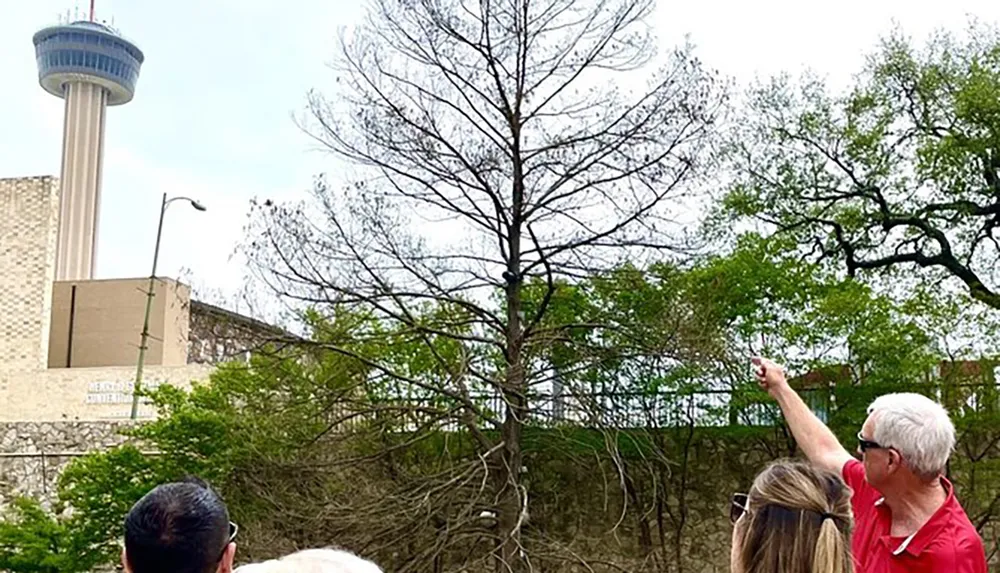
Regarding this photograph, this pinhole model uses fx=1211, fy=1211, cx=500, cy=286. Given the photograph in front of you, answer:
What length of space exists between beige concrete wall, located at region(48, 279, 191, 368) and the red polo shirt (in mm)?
24462

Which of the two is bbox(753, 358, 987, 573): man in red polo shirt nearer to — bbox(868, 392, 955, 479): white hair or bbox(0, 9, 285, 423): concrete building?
bbox(868, 392, 955, 479): white hair

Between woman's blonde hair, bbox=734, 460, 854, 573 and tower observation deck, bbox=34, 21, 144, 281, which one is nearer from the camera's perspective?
woman's blonde hair, bbox=734, 460, 854, 573

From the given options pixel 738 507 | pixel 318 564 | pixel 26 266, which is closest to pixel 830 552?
pixel 738 507

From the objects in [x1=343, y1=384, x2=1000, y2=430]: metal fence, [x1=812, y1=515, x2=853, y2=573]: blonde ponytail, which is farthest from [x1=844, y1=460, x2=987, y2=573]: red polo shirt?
[x1=343, y1=384, x2=1000, y2=430]: metal fence

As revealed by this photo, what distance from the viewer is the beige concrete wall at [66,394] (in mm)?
23016

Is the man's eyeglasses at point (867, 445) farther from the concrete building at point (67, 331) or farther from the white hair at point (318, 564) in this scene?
the concrete building at point (67, 331)

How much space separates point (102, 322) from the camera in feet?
91.2

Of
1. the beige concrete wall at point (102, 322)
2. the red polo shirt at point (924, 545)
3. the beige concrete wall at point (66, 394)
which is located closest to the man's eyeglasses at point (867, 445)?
the red polo shirt at point (924, 545)

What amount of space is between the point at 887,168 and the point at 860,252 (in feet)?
3.98

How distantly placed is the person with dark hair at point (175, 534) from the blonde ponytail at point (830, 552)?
44.4 inches

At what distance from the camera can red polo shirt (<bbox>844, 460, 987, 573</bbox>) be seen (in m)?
3.07

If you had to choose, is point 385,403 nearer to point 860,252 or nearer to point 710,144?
point 710,144

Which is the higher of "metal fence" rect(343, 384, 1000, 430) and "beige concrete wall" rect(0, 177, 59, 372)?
"beige concrete wall" rect(0, 177, 59, 372)

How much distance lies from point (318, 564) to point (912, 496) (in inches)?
71.7
